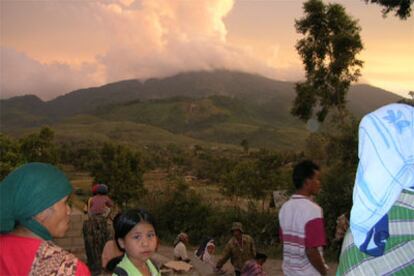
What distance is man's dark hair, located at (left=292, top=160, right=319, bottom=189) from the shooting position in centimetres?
279

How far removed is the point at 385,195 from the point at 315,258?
67.2 inches

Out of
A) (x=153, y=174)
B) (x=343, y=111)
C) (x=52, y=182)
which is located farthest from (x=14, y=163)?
(x=153, y=174)

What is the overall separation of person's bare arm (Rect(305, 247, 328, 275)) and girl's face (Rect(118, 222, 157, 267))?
2.68ft

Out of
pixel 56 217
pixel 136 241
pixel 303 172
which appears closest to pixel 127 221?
pixel 136 241

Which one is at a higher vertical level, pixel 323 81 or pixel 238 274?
pixel 323 81

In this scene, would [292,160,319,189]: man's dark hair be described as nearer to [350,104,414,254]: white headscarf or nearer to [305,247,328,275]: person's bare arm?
[305,247,328,275]: person's bare arm

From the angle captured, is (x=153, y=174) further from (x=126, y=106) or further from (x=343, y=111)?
(x=126, y=106)

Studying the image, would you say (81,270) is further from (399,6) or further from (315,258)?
(399,6)

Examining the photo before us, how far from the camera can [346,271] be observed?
3.75 feet

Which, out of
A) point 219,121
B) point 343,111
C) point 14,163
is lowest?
point 219,121

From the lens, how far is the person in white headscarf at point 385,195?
3.23 ft

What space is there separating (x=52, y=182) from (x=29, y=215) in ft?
0.40

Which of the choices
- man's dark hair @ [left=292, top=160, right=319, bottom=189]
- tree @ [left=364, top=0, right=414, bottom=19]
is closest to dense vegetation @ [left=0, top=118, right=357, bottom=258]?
tree @ [left=364, top=0, right=414, bottom=19]

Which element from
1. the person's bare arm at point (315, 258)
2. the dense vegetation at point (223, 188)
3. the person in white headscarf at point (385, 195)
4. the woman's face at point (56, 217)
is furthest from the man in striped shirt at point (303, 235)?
the dense vegetation at point (223, 188)
